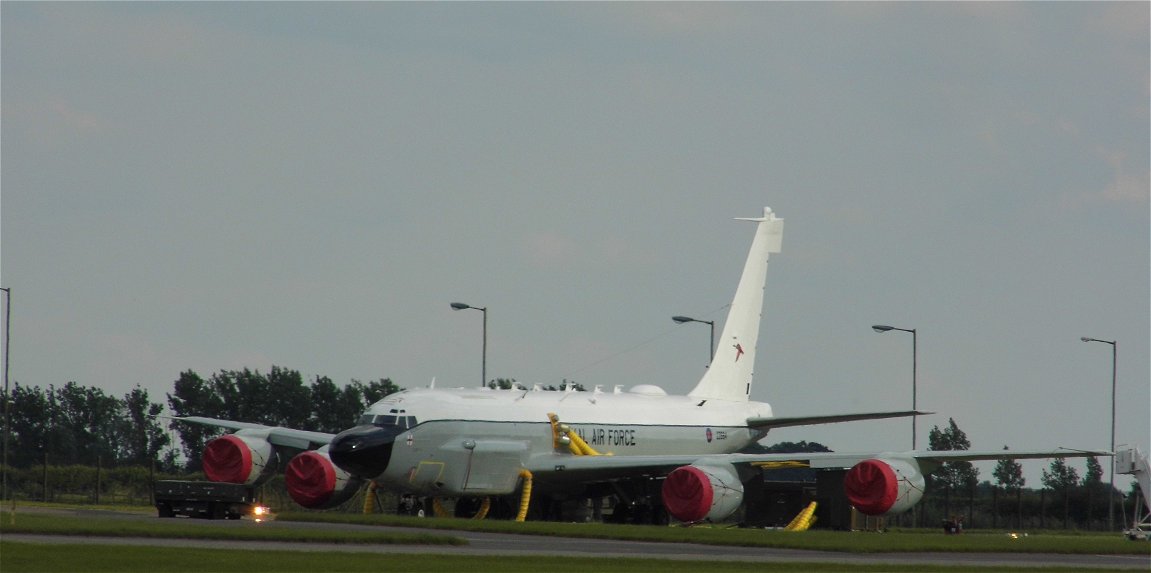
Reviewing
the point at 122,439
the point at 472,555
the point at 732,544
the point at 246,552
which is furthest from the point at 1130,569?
the point at 122,439

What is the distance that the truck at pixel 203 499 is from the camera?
1781 inches

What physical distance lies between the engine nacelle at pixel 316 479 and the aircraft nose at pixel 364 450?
12.8 ft

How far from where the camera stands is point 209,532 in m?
33.0

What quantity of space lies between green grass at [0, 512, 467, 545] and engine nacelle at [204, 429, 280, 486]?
1824 cm

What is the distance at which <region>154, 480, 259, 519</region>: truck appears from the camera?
45250 millimetres

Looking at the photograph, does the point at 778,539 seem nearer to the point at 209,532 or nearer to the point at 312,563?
the point at 209,532

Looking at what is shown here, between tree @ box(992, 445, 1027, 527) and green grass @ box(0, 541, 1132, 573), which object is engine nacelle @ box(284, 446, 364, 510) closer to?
green grass @ box(0, 541, 1132, 573)

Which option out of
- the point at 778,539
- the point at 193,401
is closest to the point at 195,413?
the point at 193,401

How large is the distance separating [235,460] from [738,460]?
1608cm

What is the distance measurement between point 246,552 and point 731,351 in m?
38.7

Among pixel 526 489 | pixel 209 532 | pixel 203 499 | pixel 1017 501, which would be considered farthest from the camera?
pixel 1017 501

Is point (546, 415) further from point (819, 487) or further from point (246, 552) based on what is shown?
point (246, 552)

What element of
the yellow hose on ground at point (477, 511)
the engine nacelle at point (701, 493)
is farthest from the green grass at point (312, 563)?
the yellow hose on ground at point (477, 511)

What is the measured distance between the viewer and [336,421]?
104000 mm
